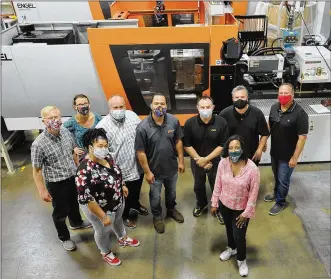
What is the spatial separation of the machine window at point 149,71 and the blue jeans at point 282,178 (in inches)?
62.0

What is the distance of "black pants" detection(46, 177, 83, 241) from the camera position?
2.85 m

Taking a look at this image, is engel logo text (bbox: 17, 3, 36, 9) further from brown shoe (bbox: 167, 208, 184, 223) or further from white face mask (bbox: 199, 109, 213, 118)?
brown shoe (bbox: 167, 208, 184, 223)

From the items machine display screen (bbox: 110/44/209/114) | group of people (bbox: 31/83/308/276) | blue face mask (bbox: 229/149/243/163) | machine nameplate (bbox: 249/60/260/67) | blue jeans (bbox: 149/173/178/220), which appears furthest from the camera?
machine nameplate (bbox: 249/60/260/67)

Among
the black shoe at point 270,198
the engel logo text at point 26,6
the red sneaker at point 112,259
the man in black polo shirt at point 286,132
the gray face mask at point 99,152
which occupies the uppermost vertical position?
the engel logo text at point 26,6

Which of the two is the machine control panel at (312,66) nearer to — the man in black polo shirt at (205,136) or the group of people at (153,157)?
the group of people at (153,157)

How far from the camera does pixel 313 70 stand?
3.87 meters

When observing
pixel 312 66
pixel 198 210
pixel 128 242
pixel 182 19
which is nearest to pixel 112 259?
pixel 128 242

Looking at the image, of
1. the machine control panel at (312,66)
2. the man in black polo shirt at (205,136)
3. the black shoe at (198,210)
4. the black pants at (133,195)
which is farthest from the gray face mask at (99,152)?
the machine control panel at (312,66)

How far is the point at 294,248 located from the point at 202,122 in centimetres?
155

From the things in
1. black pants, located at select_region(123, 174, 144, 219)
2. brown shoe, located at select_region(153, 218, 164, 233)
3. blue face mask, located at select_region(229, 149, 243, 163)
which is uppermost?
blue face mask, located at select_region(229, 149, 243, 163)

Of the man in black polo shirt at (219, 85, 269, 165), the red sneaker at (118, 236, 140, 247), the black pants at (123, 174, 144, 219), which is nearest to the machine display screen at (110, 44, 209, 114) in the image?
the man in black polo shirt at (219, 85, 269, 165)

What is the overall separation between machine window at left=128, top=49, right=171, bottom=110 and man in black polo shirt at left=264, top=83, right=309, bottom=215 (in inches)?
56.9

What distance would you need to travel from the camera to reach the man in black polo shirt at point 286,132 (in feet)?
9.72

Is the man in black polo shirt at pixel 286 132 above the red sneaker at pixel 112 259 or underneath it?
above
